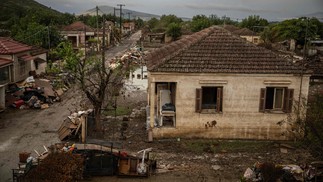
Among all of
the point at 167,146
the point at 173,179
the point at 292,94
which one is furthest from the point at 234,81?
the point at 173,179

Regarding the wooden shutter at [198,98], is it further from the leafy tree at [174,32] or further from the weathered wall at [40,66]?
the leafy tree at [174,32]

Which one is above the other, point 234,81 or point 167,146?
point 234,81

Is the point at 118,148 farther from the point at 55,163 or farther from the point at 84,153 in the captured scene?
the point at 55,163

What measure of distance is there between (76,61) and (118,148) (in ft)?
21.8

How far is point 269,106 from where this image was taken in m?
17.2

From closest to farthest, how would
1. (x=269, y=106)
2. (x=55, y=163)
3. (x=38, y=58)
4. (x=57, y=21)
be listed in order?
1. (x=55, y=163)
2. (x=269, y=106)
3. (x=38, y=58)
4. (x=57, y=21)

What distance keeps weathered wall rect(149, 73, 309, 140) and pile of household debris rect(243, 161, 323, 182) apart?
4.55 metres

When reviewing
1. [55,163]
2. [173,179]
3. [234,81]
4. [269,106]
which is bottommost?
[173,179]

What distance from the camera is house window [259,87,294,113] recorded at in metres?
16.6

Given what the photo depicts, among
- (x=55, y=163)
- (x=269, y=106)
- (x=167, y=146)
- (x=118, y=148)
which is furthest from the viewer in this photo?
(x=269, y=106)

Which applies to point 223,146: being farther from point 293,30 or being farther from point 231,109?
point 293,30

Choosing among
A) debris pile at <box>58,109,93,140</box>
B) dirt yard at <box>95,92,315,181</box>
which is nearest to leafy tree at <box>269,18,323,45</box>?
dirt yard at <box>95,92,315,181</box>

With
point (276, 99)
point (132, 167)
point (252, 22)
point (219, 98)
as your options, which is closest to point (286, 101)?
point (276, 99)

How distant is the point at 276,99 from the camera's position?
55.6 feet
